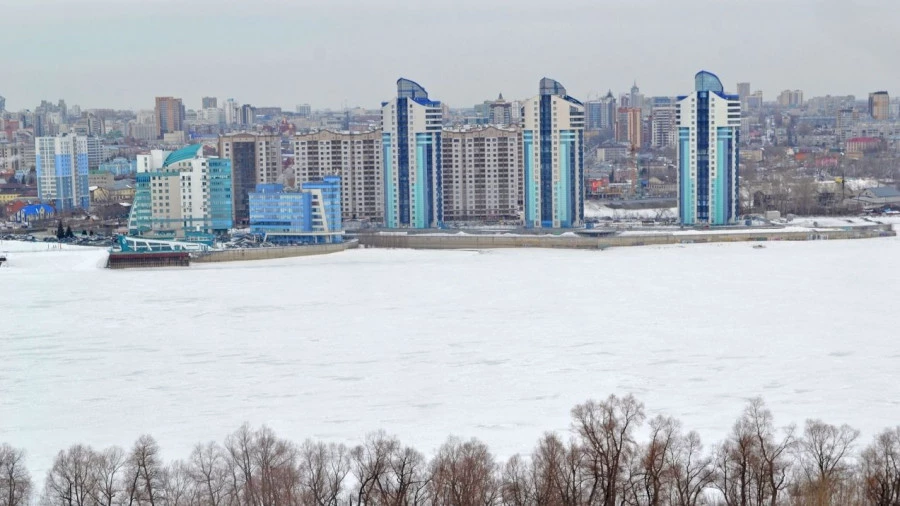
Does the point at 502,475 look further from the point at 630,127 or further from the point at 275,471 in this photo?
the point at 630,127

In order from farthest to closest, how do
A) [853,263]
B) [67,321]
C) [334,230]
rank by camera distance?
[334,230] → [853,263] → [67,321]

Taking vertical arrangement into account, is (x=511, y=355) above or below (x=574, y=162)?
below

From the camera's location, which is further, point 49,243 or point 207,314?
point 49,243

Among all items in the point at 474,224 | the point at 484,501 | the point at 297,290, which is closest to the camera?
the point at 484,501

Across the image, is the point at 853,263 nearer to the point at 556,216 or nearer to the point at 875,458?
the point at 556,216

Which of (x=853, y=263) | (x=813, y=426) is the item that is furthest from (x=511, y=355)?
(x=853, y=263)

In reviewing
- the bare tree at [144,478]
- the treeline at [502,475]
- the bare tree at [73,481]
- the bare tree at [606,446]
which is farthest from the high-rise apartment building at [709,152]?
the bare tree at [73,481]

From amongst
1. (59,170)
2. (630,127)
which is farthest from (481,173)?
(630,127)
